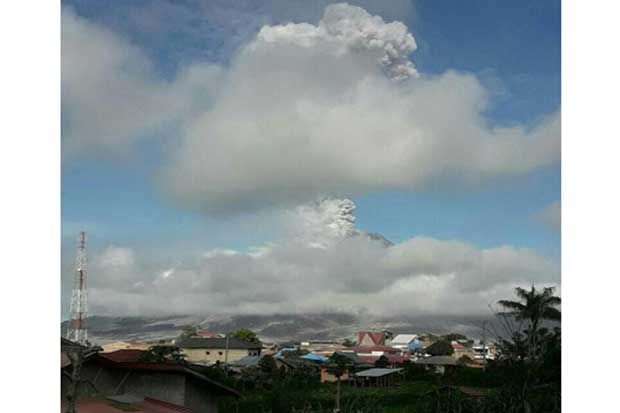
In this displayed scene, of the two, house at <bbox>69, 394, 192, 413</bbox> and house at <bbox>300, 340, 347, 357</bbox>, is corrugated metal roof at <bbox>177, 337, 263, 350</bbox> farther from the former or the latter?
house at <bbox>69, 394, 192, 413</bbox>

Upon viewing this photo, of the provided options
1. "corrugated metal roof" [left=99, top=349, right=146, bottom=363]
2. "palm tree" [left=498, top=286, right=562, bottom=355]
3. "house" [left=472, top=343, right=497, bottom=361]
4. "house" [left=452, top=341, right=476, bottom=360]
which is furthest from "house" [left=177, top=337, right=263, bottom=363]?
"palm tree" [left=498, top=286, right=562, bottom=355]

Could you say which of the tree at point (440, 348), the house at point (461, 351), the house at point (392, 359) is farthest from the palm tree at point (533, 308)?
the house at point (392, 359)

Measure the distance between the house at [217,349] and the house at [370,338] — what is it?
767 mm

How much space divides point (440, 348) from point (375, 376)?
0.62 m

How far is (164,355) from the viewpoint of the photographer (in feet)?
16.1

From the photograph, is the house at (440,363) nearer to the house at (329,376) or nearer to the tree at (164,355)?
the house at (329,376)

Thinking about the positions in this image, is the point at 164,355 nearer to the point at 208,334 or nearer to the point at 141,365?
the point at 208,334

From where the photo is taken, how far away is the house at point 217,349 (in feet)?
16.6

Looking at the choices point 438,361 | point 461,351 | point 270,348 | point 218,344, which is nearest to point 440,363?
point 438,361
